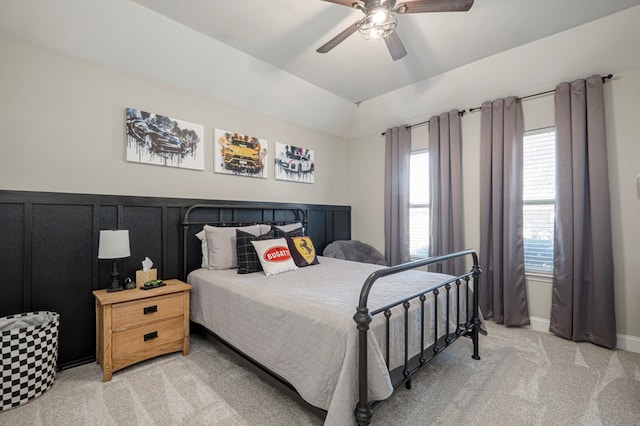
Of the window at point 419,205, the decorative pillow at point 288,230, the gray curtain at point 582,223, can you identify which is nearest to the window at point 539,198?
the gray curtain at point 582,223

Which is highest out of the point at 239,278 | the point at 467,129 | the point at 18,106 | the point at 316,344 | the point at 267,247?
the point at 467,129

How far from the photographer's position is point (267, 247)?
274cm

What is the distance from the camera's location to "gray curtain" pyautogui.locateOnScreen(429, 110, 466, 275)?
140 inches

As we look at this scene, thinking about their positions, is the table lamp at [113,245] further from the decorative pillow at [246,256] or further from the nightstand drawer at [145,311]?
the decorative pillow at [246,256]

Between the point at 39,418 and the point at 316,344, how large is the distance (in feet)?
5.64

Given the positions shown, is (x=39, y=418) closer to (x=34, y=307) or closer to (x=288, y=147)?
(x=34, y=307)

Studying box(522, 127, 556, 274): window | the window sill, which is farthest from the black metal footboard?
box(522, 127, 556, 274): window

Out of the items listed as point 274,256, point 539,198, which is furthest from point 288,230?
point 539,198

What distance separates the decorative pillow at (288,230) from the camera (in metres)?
3.19

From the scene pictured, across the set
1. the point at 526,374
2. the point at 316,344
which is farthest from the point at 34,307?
the point at 526,374

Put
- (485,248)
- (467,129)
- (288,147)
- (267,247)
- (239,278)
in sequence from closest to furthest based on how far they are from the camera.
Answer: (239,278)
(267,247)
(485,248)
(467,129)
(288,147)

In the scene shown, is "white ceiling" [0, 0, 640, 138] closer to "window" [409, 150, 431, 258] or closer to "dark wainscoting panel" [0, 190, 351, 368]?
"window" [409, 150, 431, 258]

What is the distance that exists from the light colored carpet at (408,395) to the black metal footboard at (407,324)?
0.23 m

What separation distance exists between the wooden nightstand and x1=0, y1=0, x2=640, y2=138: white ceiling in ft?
6.65
